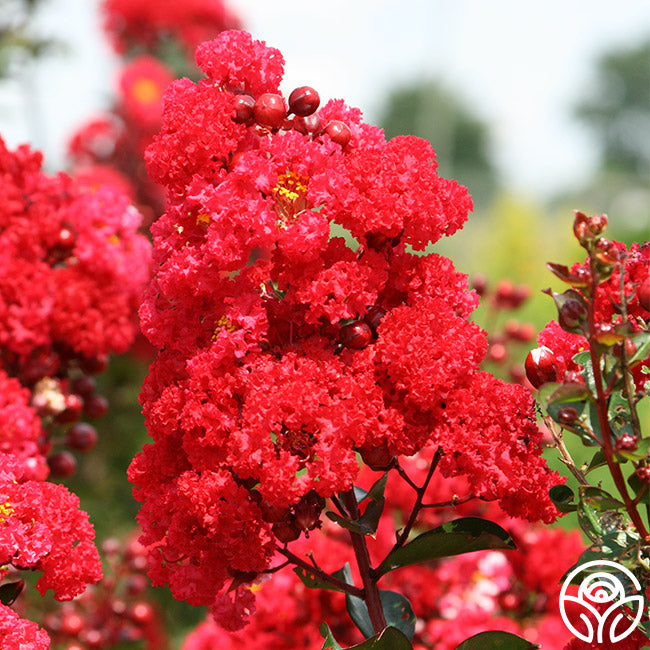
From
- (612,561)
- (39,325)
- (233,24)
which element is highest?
(233,24)

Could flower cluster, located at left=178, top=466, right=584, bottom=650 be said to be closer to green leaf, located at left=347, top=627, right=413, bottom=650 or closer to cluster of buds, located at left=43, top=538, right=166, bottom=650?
cluster of buds, located at left=43, top=538, right=166, bottom=650

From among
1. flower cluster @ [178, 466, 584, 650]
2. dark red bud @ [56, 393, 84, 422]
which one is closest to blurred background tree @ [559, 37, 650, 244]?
flower cluster @ [178, 466, 584, 650]

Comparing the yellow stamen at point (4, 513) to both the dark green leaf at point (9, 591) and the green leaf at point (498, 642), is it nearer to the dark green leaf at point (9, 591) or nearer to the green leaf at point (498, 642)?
the dark green leaf at point (9, 591)

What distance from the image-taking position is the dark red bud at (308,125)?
1312mm

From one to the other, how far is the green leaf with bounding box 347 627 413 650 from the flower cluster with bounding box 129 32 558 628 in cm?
17

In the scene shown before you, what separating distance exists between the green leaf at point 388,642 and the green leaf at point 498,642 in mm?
108

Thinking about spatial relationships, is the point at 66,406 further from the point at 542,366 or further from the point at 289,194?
the point at 542,366

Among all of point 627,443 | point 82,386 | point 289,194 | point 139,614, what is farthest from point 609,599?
point 139,614

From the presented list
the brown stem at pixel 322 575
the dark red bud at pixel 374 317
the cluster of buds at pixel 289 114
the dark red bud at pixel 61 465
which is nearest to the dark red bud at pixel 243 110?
the cluster of buds at pixel 289 114

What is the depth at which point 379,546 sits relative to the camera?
2.27 meters

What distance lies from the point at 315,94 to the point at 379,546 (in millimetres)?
1303

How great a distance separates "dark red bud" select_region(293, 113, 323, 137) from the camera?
51.7 inches

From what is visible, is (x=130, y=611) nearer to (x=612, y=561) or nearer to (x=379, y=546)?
(x=379, y=546)

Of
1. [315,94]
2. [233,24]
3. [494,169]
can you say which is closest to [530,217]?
[233,24]
